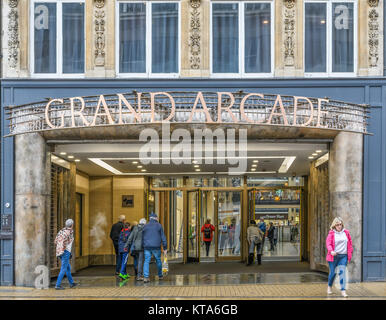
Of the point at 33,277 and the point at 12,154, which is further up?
the point at 12,154

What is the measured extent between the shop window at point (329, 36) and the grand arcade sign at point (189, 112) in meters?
1.89

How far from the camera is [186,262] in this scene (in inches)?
928

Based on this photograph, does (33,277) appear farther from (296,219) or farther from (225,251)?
(296,219)

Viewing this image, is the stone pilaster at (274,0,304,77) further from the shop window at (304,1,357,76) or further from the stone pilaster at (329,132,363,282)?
the stone pilaster at (329,132,363,282)

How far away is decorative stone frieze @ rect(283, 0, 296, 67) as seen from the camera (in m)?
18.1

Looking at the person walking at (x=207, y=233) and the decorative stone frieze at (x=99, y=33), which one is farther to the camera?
the person walking at (x=207, y=233)

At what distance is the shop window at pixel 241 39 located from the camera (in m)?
18.5

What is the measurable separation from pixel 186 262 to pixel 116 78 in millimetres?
8244

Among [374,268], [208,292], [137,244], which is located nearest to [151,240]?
[137,244]

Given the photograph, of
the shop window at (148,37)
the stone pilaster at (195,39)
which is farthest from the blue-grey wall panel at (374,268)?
the shop window at (148,37)

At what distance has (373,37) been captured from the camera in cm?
1792

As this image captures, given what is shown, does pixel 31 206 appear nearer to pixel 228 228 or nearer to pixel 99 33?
pixel 99 33

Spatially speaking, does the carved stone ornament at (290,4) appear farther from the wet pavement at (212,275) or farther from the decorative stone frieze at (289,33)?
the wet pavement at (212,275)

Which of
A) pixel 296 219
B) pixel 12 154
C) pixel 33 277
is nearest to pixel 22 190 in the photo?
pixel 12 154
